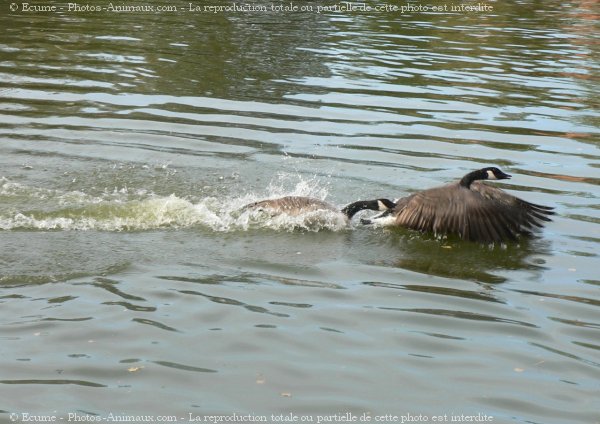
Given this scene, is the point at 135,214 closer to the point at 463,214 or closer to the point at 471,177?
the point at 463,214

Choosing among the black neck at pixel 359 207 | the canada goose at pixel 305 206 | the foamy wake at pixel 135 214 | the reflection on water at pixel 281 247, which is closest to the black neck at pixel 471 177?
the reflection on water at pixel 281 247

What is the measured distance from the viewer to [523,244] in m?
10.3

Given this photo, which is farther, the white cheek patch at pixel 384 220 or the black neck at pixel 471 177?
the white cheek patch at pixel 384 220

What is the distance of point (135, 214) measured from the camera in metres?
10.5

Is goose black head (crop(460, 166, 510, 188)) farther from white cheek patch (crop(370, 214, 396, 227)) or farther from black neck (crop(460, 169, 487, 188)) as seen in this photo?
white cheek patch (crop(370, 214, 396, 227))

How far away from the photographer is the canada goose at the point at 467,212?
10.3 metres

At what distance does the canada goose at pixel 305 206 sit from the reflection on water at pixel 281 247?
4.7 inches

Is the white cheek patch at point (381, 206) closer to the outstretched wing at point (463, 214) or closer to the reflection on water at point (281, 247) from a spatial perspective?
the outstretched wing at point (463, 214)

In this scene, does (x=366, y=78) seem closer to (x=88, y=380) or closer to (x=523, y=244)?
(x=523, y=244)

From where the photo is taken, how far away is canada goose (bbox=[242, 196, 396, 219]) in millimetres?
10500

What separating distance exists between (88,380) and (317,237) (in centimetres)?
398

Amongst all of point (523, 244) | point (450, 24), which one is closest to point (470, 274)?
point (523, 244)

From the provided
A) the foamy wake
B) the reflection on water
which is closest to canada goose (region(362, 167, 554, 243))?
the reflection on water

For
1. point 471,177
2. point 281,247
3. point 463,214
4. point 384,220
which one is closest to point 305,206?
point 281,247
